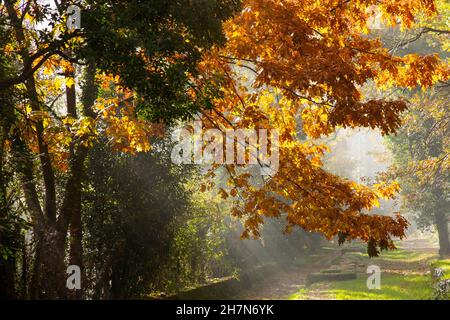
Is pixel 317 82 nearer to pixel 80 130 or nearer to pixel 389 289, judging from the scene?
pixel 80 130

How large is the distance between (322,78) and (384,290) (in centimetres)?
1384

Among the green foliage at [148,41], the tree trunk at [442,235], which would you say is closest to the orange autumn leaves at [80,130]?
the green foliage at [148,41]

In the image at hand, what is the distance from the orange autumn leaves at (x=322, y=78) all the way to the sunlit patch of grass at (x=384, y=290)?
8.29 meters

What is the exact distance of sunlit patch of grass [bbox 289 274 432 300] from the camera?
16.0 metres

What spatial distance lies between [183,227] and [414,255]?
27548mm

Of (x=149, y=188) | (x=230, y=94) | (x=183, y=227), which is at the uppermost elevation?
(x=230, y=94)

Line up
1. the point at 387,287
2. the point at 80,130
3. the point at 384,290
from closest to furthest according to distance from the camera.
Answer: the point at 80,130, the point at 384,290, the point at 387,287

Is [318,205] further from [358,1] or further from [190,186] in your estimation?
[190,186]

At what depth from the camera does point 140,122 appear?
10.3 m

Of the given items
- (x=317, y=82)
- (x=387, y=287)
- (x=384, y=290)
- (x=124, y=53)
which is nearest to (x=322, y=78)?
(x=317, y=82)

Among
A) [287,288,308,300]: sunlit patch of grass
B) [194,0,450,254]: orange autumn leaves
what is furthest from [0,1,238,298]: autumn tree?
[287,288,308,300]: sunlit patch of grass

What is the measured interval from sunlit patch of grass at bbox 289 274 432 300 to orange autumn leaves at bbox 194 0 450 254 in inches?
326

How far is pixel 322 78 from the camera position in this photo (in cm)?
688
